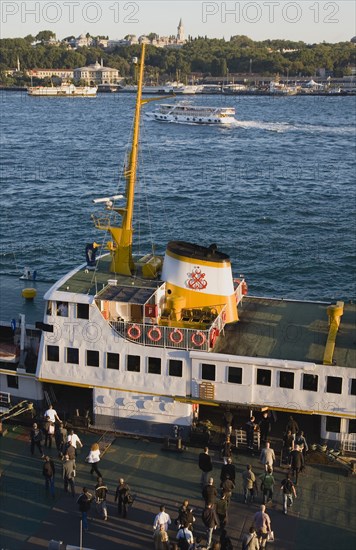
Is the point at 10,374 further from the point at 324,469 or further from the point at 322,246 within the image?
the point at 322,246

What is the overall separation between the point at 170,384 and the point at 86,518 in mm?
5427

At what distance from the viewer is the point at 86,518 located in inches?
765

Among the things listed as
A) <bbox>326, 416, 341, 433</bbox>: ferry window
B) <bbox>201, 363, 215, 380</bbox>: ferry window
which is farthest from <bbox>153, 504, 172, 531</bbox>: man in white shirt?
<bbox>326, 416, 341, 433</bbox>: ferry window

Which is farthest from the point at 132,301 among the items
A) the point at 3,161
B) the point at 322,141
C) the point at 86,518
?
the point at 322,141

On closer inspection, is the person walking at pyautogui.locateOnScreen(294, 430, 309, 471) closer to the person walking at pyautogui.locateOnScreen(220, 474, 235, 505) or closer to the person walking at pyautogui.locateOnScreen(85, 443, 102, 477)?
the person walking at pyautogui.locateOnScreen(220, 474, 235, 505)

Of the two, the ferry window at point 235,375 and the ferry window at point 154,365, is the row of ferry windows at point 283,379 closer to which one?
the ferry window at point 235,375

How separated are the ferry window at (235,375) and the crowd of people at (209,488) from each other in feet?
3.68

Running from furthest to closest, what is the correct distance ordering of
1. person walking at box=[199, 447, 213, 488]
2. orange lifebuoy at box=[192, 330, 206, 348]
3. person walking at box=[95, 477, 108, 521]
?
orange lifebuoy at box=[192, 330, 206, 348] → person walking at box=[199, 447, 213, 488] → person walking at box=[95, 477, 108, 521]

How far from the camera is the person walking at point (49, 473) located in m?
20.3

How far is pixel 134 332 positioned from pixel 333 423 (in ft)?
23.2

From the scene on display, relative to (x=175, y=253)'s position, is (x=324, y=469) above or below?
below

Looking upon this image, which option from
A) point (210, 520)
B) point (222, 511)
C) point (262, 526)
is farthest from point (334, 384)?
point (210, 520)

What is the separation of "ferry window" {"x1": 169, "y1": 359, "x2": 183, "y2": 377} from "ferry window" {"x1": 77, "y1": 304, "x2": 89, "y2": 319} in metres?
3.31

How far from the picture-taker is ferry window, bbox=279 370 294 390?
22.2m
